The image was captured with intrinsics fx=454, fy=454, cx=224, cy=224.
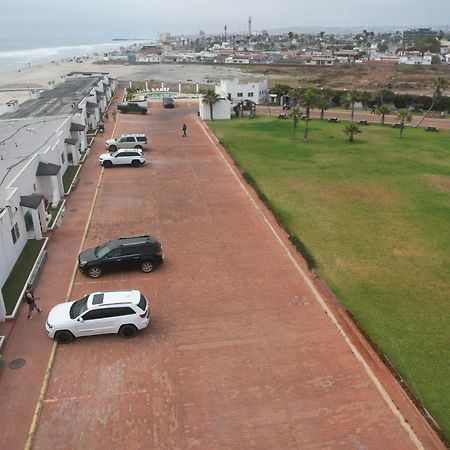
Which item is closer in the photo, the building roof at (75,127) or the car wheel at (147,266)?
the car wheel at (147,266)

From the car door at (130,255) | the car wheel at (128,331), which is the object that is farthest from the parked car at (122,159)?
the car wheel at (128,331)

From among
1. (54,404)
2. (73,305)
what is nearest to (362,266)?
(73,305)

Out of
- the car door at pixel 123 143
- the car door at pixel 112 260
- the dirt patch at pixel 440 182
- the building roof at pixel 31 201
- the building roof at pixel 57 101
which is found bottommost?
the dirt patch at pixel 440 182

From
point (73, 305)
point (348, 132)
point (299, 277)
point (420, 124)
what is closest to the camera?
point (73, 305)

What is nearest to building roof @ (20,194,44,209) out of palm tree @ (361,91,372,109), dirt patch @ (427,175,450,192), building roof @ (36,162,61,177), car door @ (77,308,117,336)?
building roof @ (36,162,61,177)

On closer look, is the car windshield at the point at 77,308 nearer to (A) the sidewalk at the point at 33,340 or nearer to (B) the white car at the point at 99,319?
(B) the white car at the point at 99,319

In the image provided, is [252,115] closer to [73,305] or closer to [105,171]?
[105,171]

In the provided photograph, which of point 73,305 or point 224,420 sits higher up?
point 73,305
